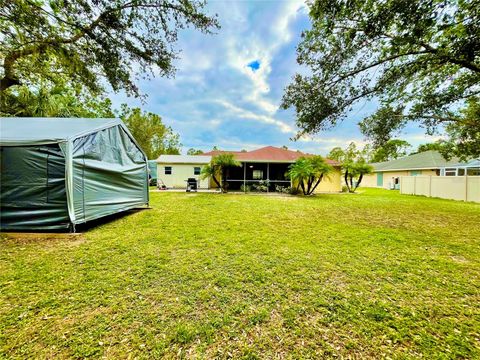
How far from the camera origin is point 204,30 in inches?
203

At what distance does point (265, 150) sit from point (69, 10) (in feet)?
46.6

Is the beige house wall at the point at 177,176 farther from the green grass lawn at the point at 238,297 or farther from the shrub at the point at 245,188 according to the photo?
the green grass lawn at the point at 238,297

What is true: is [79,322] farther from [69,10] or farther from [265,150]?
[265,150]

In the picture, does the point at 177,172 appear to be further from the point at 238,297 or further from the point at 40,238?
the point at 238,297

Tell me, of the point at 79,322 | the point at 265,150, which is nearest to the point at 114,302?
the point at 79,322

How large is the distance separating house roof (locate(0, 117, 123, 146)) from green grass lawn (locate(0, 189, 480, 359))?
2280 millimetres

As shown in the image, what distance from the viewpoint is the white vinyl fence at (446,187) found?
11867 mm

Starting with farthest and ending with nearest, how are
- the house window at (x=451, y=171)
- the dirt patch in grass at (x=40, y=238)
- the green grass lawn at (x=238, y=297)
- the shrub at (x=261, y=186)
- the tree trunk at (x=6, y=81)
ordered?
the house window at (x=451, y=171) → the shrub at (x=261, y=186) → the tree trunk at (x=6, y=81) → the dirt patch in grass at (x=40, y=238) → the green grass lawn at (x=238, y=297)

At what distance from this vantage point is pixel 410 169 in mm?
22734

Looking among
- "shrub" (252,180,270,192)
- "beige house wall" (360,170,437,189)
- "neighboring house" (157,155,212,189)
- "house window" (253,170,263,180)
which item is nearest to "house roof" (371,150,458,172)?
"beige house wall" (360,170,437,189)

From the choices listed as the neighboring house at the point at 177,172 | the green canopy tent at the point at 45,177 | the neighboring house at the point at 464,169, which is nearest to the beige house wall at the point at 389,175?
the neighboring house at the point at 464,169

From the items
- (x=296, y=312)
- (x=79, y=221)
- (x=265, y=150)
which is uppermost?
(x=265, y=150)

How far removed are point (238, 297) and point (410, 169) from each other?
28.2 meters

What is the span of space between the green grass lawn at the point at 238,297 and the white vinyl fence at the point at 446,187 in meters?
10.8
